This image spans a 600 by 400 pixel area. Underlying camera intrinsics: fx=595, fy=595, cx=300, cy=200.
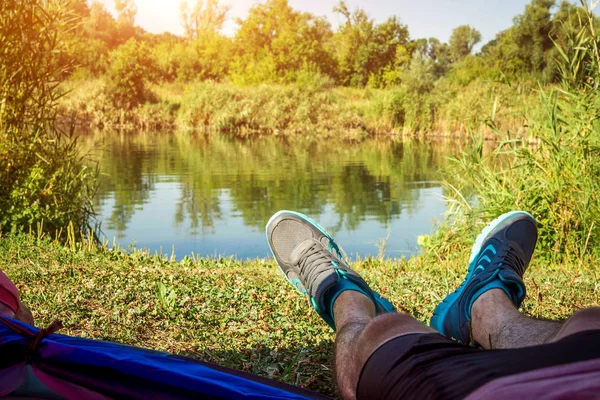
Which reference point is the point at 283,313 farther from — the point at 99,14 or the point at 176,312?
the point at 99,14

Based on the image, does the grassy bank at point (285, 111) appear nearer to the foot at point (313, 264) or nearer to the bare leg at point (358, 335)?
the foot at point (313, 264)

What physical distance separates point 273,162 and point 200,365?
12444 mm

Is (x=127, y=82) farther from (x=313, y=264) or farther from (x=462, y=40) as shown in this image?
(x=462, y=40)

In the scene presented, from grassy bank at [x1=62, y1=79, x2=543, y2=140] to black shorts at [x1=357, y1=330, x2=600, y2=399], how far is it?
17628mm

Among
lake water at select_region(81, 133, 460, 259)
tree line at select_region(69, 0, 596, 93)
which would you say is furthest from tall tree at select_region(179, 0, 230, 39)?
lake water at select_region(81, 133, 460, 259)

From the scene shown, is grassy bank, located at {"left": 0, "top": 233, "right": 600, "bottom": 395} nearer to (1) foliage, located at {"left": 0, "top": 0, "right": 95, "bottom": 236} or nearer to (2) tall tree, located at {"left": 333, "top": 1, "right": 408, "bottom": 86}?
(1) foliage, located at {"left": 0, "top": 0, "right": 95, "bottom": 236}

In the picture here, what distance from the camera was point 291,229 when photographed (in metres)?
2.61

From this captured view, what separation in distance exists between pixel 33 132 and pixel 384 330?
4369 millimetres

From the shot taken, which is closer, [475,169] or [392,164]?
[475,169]

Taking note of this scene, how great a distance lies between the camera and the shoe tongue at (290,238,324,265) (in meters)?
2.35

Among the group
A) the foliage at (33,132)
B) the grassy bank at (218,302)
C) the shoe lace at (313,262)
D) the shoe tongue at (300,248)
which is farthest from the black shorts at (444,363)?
the foliage at (33,132)

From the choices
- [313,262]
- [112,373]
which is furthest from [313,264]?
[112,373]

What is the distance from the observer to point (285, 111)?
22.4 metres

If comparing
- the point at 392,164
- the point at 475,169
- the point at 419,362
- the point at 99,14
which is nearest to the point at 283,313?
the point at 419,362
